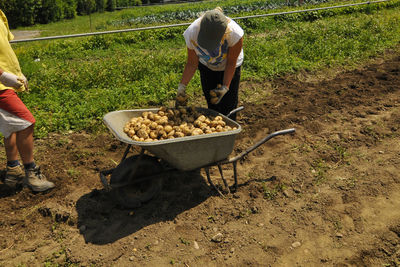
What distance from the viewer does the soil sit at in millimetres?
2820

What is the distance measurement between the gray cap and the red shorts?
194cm

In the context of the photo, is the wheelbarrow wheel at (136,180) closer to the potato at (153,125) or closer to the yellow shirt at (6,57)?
the potato at (153,125)

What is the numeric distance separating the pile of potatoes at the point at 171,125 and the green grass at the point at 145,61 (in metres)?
1.71

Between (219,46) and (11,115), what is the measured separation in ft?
7.28

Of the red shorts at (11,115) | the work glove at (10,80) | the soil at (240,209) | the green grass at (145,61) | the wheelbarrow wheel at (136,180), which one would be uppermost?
the work glove at (10,80)

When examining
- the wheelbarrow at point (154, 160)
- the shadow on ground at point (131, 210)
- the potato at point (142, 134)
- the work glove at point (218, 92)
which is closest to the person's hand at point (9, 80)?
the wheelbarrow at point (154, 160)

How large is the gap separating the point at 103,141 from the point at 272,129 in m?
2.55

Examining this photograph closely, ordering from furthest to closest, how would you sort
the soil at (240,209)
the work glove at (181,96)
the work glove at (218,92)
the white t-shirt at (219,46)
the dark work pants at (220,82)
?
the dark work pants at (220,82) < the work glove at (181,96) < the work glove at (218,92) < the white t-shirt at (219,46) < the soil at (240,209)

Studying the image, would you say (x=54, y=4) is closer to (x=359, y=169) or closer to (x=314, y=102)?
(x=314, y=102)

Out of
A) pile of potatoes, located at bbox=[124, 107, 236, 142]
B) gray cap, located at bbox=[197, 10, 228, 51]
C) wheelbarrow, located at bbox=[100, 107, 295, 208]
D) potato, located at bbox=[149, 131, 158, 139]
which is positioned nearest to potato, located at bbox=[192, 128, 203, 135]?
pile of potatoes, located at bbox=[124, 107, 236, 142]

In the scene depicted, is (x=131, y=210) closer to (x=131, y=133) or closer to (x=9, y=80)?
(x=131, y=133)

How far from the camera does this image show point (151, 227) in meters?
3.11

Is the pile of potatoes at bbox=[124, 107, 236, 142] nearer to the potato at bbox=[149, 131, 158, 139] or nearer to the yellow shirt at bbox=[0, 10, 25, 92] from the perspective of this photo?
the potato at bbox=[149, 131, 158, 139]

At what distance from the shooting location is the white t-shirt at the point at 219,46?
318 cm
